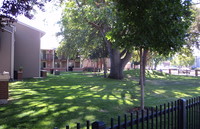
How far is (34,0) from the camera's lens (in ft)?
29.1

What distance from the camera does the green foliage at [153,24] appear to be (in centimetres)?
551

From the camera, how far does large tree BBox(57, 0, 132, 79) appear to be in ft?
45.0

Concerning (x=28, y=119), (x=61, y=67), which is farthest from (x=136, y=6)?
(x=61, y=67)

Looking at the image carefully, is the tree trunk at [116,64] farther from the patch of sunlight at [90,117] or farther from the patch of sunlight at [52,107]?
the patch of sunlight at [90,117]

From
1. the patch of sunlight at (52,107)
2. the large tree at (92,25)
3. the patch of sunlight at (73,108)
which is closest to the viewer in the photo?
the patch of sunlight at (73,108)

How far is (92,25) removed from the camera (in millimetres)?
18328

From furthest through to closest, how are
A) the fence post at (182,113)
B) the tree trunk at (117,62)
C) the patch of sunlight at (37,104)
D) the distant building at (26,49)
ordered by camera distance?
1. the tree trunk at (117,62)
2. the distant building at (26,49)
3. the patch of sunlight at (37,104)
4. the fence post at (182,113)

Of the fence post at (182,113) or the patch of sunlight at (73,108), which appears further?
the patch of sunlight at (73,108)

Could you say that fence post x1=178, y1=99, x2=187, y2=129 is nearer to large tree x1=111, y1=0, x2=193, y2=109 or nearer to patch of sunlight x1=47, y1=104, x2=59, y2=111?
large tree x1=111, y1=0, x2=193, y2=109

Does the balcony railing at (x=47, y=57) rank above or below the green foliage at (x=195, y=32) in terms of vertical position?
below

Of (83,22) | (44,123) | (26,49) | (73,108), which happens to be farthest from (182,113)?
(26,49)

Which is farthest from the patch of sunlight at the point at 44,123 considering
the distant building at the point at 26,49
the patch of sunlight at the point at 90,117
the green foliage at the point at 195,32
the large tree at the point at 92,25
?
the green foliage at the point at 195,32

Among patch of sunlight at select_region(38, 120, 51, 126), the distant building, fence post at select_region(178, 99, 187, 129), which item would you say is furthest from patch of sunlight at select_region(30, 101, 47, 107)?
the distant building

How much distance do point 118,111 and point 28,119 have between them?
9.60 ft
